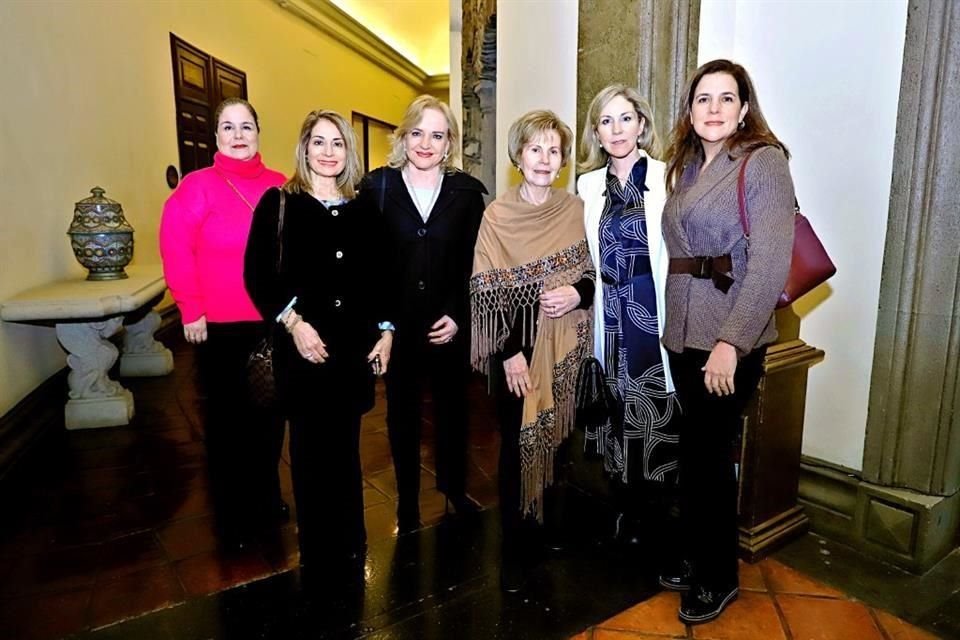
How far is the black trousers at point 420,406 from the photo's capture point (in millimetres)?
2414

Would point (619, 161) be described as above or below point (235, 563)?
above

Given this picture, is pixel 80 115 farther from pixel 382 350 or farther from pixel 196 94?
pixel 382 350

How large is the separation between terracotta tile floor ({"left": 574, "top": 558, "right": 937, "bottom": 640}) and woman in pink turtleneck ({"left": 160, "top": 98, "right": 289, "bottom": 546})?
1.39 meters

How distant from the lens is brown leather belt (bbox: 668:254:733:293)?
5.95 ft

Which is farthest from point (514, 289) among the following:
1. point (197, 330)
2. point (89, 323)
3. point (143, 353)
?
point (143, 353)

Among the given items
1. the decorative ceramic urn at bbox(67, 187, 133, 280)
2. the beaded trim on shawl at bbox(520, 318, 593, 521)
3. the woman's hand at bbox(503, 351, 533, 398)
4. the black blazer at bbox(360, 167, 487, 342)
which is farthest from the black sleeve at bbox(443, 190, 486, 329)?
the decorative ceramic urn at bbox(67, 187, 133, 280)

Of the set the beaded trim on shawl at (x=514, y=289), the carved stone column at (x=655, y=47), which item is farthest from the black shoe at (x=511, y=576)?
the carved stone column at (x=655, y=47)

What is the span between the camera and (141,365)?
4824mm

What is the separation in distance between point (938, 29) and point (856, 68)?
0.89 ft

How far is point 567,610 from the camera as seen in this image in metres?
2.07

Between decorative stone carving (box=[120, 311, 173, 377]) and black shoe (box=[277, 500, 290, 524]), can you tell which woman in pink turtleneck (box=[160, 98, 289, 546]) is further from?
decorative stone carving (box=[120, 311, 173, 377])

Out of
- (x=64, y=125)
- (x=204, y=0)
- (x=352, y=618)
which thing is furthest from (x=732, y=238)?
(x=204, y=0)

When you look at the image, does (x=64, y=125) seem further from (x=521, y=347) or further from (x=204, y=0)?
(x=521, y=347)

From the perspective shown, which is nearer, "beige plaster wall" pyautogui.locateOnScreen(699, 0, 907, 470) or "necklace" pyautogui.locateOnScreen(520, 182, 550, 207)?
"necklace" pyautogui.locateOnScreen(520, 182, 550, 207)
